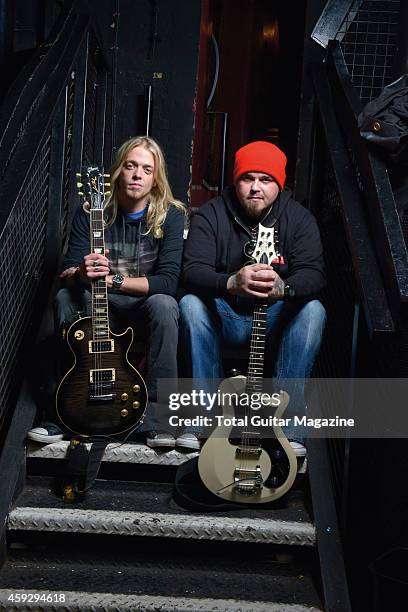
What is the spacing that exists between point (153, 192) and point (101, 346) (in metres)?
0.86

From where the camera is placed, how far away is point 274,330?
3213 millimetres

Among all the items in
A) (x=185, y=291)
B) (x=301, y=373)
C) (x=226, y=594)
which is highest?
(x=185, y=291)

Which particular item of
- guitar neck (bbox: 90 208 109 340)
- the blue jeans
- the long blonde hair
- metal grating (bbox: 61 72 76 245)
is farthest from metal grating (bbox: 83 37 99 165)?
the blue jeans

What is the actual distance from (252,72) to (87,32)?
335 cm

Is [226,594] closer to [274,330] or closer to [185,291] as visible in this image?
[274,330]

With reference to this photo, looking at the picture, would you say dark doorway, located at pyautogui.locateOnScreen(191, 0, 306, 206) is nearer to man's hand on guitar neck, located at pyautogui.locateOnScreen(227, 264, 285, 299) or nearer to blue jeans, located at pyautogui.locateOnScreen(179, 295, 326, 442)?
blue jeans, located at pyautogui.locateOnScreen(179, 295, 326, 442)

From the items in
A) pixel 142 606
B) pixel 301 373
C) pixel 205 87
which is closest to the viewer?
pixel 142 606

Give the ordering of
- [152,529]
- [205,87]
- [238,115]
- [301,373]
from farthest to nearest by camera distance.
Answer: [238,115] → [205,87] → [301,373] → [152,529]

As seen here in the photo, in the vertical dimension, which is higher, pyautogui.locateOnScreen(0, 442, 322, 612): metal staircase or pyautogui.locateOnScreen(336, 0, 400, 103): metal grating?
pyautogui.locateOnScreen(336, 0, 400, 103): metal grating

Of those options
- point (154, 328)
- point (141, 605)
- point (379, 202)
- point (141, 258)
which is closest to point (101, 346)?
→ point (154, 328)

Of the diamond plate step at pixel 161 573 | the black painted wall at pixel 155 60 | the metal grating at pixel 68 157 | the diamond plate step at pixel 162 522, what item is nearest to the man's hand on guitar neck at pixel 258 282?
the diamond plate step at pixel 162 522

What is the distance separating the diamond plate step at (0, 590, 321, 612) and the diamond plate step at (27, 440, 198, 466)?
0.57 metres

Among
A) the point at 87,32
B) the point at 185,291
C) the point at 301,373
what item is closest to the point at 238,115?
the point at 87,32

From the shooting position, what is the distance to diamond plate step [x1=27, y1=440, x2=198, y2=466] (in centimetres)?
300
